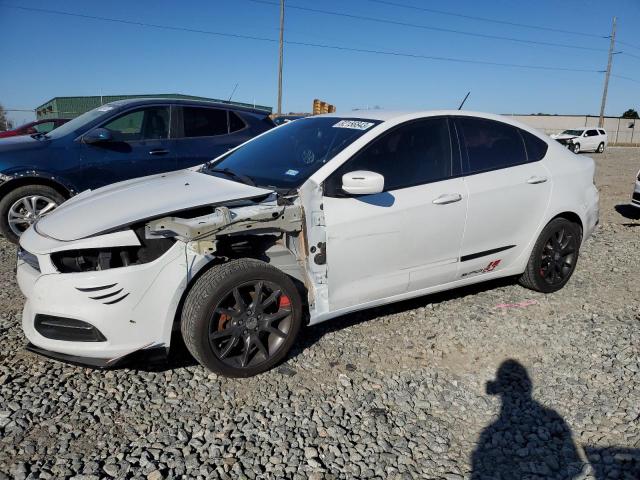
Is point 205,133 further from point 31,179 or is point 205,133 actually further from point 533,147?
point 533,147

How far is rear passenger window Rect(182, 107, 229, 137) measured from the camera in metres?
6.62

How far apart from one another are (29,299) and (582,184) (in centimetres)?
447

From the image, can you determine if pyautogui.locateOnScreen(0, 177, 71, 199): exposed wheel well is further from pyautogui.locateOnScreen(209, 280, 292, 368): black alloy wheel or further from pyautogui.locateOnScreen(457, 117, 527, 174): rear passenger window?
pyautogui.locateOnScreen(457, 117, 527, 174): rear passenger window

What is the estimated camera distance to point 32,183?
5.74 m

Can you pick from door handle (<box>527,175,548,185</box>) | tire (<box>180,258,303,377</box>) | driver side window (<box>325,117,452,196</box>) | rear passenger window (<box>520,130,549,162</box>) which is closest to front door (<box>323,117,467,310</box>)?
driver side window (<box>325,117,452,196</box>)

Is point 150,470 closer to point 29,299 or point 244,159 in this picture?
point 29,299

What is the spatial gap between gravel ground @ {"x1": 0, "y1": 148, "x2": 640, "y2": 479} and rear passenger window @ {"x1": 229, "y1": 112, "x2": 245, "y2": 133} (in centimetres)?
376

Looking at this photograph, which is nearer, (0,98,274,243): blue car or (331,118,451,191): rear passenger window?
(331,118,451,191): rear passenger window

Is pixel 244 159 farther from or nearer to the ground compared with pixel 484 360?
farther from the ground

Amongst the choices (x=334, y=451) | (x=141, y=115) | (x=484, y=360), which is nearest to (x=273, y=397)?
(x=334, y=451)

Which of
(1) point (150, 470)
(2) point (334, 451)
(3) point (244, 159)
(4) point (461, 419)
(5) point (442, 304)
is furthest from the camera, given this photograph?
(5) point (442, 304)

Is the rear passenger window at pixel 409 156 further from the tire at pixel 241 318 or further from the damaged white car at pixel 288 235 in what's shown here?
the tire at pixel 241 318

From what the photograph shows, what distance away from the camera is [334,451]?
8.20 ft

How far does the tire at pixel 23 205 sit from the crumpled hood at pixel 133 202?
2573 mm
